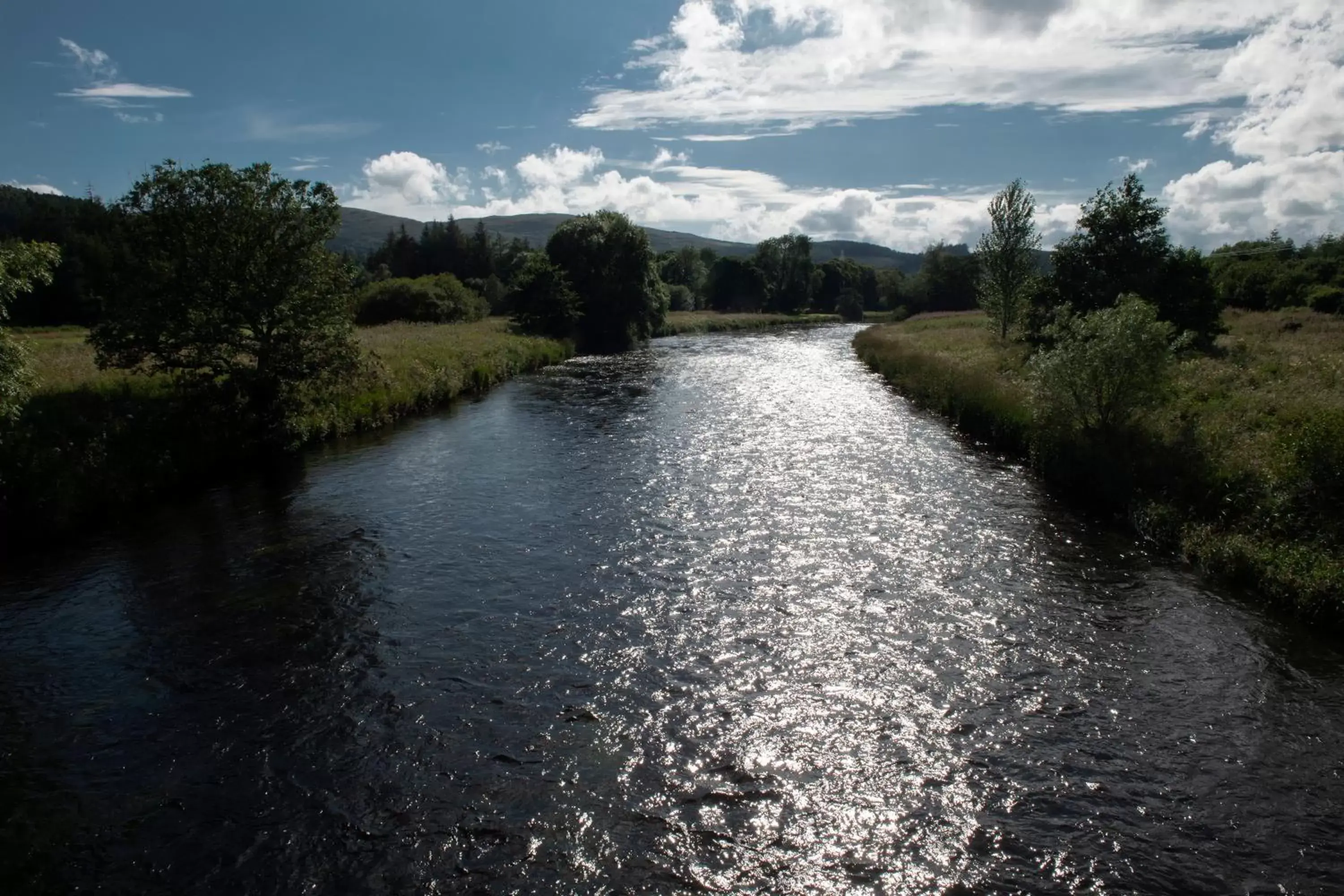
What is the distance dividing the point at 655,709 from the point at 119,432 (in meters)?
19.0

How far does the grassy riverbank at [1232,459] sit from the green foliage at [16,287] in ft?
75.3

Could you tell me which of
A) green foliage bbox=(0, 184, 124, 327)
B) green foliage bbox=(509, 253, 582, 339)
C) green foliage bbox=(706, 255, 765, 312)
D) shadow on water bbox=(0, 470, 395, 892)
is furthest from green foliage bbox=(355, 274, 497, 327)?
green foliage bbox=(706, 255, 765, 312)

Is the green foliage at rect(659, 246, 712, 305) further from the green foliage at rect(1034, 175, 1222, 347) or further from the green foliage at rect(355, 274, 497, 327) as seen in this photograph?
the green foliage at rect(1034, 175, 1222, 347)

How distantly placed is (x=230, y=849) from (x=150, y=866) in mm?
746

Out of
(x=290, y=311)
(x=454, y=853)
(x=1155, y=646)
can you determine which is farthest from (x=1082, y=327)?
(x=290, y=311)

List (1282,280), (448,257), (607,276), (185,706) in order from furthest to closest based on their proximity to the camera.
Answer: (448,257), (607,276), (1282,280), (185,706)

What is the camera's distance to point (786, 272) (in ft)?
443

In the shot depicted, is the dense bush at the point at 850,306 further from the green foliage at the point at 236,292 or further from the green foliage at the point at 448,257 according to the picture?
the green foliage at the point at 236,292

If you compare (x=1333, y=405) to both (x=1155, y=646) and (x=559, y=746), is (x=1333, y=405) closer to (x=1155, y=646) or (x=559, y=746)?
(x=1155, y=646)

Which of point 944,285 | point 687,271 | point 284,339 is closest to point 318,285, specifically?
point 284,339

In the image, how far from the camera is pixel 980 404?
2881cm

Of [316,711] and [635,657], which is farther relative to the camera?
[635,657]

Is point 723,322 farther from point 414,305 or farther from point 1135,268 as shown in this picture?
point 1135,268

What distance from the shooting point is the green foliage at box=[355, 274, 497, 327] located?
6706 centimetres
